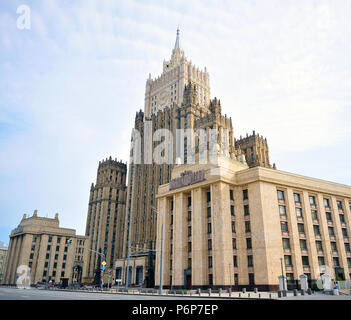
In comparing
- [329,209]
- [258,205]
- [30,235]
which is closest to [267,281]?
[258,205]

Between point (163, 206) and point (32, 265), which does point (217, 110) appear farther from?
point (32, 265)

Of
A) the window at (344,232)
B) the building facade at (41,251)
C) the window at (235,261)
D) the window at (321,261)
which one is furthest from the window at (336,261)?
the building facade at (41,251)

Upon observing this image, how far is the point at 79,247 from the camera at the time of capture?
130 m

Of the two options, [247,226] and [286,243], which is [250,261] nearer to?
[247,226]

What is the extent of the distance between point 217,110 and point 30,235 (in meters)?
78.7

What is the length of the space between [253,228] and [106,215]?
281 feet

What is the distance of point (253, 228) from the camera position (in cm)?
5559

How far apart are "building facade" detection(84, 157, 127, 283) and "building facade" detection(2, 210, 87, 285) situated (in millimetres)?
7249

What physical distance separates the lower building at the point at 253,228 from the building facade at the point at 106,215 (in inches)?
2513

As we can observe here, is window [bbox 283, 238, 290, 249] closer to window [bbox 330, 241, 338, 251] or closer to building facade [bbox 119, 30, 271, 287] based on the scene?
window [bbox 330, 241, 338, 251]

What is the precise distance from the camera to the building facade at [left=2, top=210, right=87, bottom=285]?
109 m

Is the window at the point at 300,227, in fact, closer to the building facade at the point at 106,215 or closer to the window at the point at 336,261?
the window at the point at 336,261

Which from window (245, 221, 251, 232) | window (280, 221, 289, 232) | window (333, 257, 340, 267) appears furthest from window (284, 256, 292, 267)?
window (333, 257, 340, 267)

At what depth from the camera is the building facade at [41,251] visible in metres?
109
